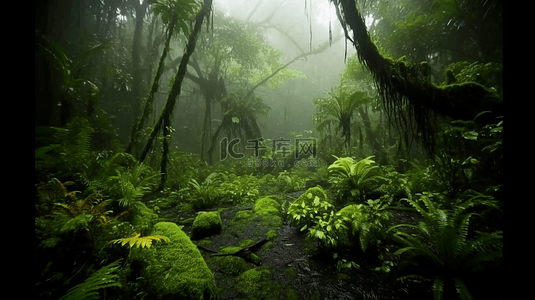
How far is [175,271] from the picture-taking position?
1849mm

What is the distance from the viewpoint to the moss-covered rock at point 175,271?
169 cm

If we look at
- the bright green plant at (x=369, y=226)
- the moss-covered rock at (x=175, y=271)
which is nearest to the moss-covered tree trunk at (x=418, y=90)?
the bright green plant at (x=369, y=226)

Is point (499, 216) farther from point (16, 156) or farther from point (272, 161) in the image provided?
point (272, 161)

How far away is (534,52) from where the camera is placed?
2.70 feet

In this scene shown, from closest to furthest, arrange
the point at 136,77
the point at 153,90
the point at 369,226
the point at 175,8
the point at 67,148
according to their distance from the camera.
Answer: the point at 369,226 < the point at 67,148 < the point at 175,8 < the point at 153,90 < the point at 136,77

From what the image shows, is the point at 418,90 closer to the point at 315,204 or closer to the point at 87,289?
the point at 315,204

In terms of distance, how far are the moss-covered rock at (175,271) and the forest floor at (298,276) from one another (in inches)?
11.9

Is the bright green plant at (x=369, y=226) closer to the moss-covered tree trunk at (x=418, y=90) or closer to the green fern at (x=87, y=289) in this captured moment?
the moss-covered tree trunk at (x=418, y=90)

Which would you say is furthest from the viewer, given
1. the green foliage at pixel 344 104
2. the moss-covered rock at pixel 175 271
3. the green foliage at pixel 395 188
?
the green foliage at pixel 344 104

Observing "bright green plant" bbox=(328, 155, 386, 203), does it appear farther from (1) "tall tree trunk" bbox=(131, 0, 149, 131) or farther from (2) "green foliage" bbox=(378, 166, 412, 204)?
(1) "tall tree trunk" bbox=(131, 0, 149, 131)

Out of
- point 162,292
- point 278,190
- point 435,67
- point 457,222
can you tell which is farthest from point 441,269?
point 435,67

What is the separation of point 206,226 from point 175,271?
1547 millimetres

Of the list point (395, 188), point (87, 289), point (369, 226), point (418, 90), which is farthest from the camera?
point (395, 188)

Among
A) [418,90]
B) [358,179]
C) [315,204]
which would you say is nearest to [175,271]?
[315,204]
